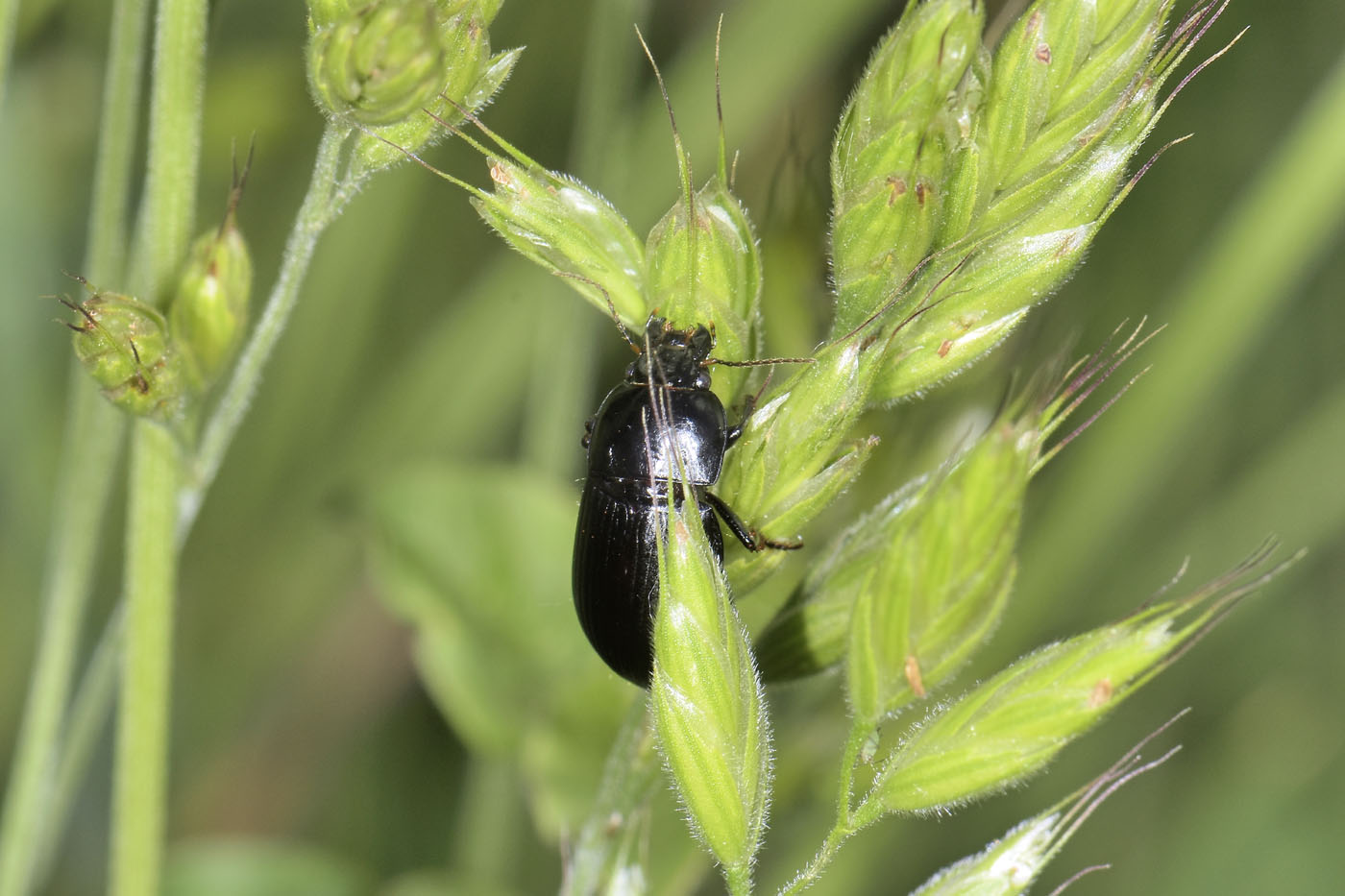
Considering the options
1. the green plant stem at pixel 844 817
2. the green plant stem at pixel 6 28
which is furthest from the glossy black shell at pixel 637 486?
the green plant stem at pixel 6 28

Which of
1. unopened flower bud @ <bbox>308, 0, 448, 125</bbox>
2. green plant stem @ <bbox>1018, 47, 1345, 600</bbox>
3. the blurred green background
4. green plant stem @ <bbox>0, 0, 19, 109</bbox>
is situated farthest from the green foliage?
green plant stem @ <bbox>1018, 47, 1345, 600</bbox>

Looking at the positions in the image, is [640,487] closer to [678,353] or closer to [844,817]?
[678,353]

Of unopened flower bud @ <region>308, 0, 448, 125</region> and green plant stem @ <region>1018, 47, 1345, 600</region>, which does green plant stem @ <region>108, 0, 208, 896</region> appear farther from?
green plant stem @ <region>1018, 47, 1345, 600</region>

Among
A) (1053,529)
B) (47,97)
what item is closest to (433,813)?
(1053,529)

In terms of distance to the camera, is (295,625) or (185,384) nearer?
(185,384)

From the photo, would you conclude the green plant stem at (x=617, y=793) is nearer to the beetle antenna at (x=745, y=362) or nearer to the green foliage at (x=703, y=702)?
the green foliage at (x=703, y=702)

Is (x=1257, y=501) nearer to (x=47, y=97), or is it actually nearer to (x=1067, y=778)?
(x=1067, y=778)
